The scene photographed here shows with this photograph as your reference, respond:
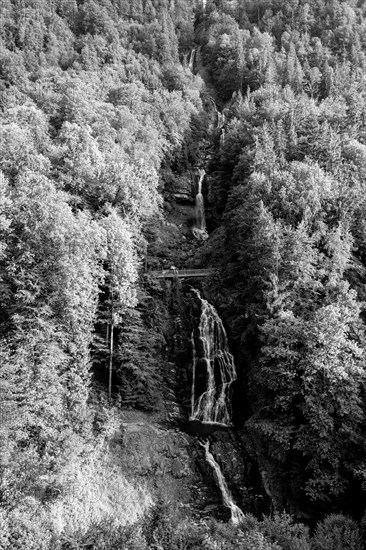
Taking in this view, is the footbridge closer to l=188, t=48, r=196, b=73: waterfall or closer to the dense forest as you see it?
the dense forest

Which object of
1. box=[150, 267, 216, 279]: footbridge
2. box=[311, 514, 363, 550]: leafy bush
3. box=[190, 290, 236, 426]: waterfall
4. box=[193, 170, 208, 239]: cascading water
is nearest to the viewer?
box=[311, 514, 363, 550]: leafy bush

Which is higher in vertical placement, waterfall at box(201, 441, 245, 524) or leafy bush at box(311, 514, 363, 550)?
leafy bush at box(311, 514, 363, 550)

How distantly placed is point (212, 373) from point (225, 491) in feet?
30.7

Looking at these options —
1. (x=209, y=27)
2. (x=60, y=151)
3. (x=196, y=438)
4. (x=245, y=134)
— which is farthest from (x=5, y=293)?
(x=209, y=27)

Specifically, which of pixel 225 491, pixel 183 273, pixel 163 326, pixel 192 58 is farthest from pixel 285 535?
pixel 192 58

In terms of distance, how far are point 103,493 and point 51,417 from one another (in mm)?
6104

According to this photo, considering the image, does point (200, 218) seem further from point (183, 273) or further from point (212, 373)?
point (212, 373)

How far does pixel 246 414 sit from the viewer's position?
35062mm

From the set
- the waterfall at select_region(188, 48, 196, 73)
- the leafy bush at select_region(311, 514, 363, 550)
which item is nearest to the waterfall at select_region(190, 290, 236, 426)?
the leafy bush at select_region(311, 514, 363, 550)

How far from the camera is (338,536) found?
2123 centimetres

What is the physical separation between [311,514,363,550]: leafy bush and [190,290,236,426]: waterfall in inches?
495

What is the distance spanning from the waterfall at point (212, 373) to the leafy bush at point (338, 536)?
12.6 m

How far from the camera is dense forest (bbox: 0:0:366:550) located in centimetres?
2444

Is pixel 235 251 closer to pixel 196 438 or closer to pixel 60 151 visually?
pixel 196 438
